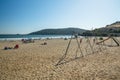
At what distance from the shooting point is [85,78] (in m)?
7.77

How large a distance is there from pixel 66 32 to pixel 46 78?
176116 mm

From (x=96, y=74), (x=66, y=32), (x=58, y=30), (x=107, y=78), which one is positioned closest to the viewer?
(x=107, y=78)

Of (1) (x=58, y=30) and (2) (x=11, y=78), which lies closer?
(2) (x=11, y=78)

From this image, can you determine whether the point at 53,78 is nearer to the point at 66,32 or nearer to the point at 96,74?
the point at 96,74

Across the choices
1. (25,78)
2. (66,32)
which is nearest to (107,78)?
(25,78)

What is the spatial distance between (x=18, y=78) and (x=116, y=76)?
504 centimetres

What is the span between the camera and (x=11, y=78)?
808 centimetres

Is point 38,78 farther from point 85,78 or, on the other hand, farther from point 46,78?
point 85,78

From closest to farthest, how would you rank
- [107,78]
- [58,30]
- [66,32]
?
[107,78]
[66,32]
[58,30]

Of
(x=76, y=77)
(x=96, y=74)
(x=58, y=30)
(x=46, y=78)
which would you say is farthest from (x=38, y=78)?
(x=58, y=30)

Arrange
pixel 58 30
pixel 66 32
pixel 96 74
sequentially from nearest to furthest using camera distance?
pixel 96 74, pixel 66 32, pixel 58 30

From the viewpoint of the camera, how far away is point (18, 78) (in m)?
8.06

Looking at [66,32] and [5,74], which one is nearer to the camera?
[5,74]

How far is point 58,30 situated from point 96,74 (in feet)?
623
